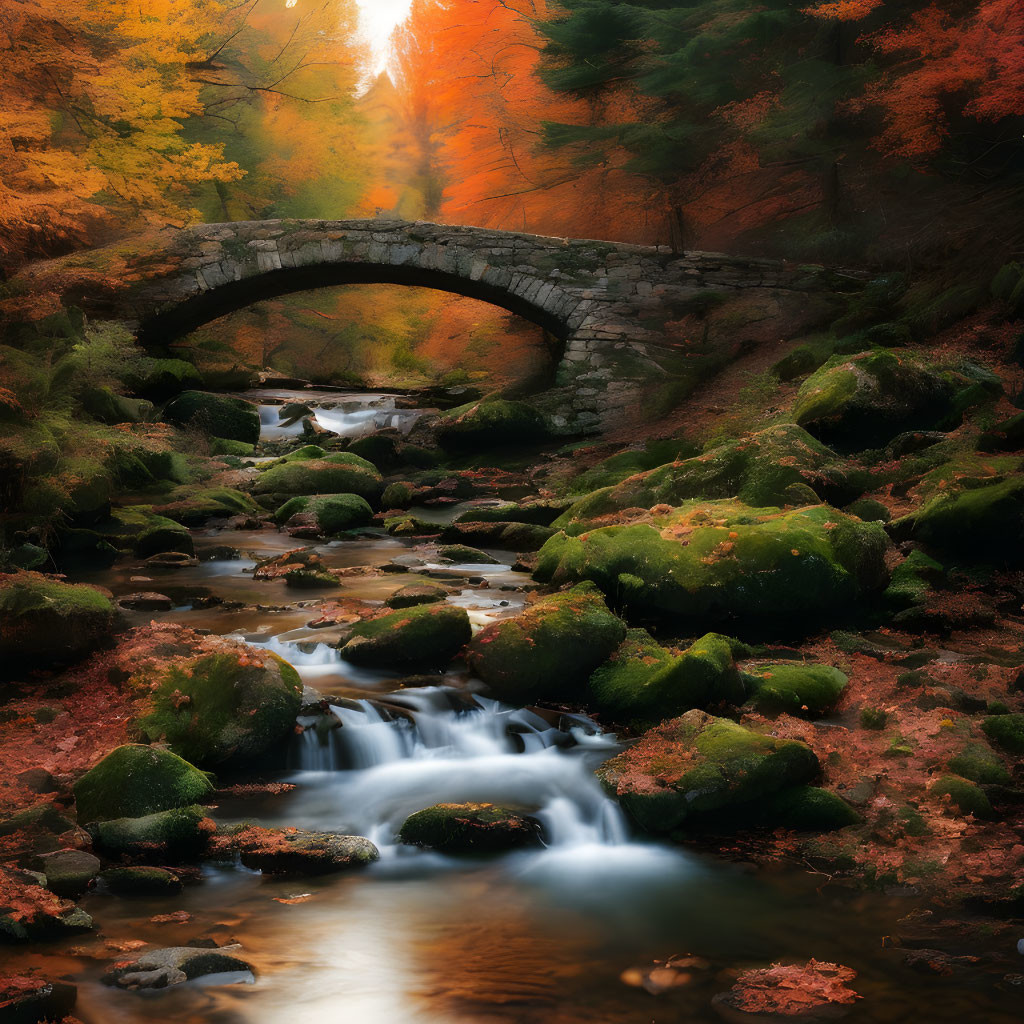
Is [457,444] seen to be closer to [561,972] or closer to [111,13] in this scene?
[111,13]

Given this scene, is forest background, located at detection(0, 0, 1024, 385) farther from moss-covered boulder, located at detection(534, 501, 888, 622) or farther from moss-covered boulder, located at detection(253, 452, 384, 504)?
moss-covered boulder, located at detection(534, 501, 888, 622)

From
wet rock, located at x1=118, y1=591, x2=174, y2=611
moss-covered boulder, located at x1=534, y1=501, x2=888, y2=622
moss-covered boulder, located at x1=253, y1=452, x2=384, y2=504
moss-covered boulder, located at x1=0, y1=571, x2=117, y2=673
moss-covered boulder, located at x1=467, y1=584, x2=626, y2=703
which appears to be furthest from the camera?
moss-covered boulder, located at x1=253, y1=452, x2=384, y2=504

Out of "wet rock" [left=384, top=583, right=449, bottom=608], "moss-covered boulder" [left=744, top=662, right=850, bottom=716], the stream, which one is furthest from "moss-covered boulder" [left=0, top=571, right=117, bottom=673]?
"moss-covered boulder" [left=744, top=662, right=850, bottom=716]

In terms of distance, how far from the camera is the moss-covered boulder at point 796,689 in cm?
470

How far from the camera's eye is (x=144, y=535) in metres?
8.56

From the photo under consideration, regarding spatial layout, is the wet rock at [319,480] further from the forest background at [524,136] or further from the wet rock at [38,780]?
the wet rock at [38,780]

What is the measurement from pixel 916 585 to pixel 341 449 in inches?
402

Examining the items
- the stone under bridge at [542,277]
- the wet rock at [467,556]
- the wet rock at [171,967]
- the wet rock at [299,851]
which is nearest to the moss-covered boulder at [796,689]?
the wet rock at [299,851]

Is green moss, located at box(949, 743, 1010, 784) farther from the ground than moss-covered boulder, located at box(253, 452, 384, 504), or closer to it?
closer to it

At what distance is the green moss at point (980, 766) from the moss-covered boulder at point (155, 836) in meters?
3.09

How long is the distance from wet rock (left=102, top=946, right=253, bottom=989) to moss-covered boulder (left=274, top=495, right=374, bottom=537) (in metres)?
7.27

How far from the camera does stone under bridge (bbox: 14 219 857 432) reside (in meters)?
14.5

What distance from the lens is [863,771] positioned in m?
4.12

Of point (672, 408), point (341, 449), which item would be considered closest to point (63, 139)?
point (341, 449)
